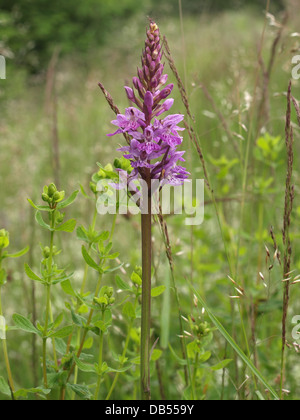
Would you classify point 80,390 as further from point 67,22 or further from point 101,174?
point 67,22

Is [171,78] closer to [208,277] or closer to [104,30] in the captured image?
[208,277]

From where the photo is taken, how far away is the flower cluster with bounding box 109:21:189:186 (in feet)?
2.86

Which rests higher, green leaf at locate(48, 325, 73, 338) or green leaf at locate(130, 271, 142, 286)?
green leaf at locate(130, 271, 142, 286)

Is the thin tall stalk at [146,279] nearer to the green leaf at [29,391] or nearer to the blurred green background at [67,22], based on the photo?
the green leaf at [29,391]

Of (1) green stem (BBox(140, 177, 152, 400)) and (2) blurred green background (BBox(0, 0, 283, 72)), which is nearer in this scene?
(1) green stem (BBox(140, 177, 152, 400))

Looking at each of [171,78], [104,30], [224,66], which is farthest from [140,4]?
[171,78]

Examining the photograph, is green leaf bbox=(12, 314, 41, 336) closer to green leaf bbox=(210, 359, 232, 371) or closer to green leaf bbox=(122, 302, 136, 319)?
green leaf bbox=(122, 302, 136, 319)

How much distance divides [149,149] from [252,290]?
37.3 inches

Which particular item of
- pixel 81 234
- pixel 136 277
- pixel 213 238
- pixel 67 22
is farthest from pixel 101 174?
pixel 67 22

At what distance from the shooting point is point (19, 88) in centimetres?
791

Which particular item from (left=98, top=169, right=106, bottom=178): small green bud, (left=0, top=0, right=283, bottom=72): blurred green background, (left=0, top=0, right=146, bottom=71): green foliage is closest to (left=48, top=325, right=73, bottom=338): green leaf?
(left=98, top=169, right=106, bottom=178): small green bud

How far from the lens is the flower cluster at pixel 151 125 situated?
2.86 ft

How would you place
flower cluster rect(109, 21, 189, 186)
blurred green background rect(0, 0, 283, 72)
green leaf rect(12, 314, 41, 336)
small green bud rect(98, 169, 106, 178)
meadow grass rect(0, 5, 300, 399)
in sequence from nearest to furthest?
flower cluster rect(109, 21, 189, 186) < green leaf rect(12, 314, 41, 336) < small green bud rect(98, 169, 106, 178) < meadow grass rect(0, 5, 300, 399) < blurred green background rect(0, 0, 283, 72)

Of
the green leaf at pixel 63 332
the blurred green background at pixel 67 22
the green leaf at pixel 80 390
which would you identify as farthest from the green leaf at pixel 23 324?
the blurred green background at pixel 67 22
